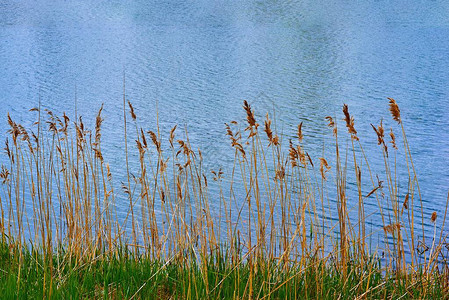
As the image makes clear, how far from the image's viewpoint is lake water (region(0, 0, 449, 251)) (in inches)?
388

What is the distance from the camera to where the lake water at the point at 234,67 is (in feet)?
32.4

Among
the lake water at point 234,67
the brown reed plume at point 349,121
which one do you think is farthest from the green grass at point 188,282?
the lake water at point 234,67

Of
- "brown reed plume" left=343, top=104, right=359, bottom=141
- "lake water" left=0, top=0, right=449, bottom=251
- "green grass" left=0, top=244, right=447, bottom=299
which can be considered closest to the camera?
"brown reed plume" left=343, top=104, right=359, bottom=141

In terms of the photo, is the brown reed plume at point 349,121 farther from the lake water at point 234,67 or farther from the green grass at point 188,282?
the lake water at point 234,67

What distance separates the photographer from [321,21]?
90.3 ft

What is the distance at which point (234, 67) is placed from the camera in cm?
1659

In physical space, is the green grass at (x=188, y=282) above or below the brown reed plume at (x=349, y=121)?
below

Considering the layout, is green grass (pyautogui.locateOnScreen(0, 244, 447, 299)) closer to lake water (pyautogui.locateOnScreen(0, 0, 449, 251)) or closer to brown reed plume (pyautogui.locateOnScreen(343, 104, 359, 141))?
brown reed plume (pyautogui.locateOnScreen(343, 104, 359, 141))

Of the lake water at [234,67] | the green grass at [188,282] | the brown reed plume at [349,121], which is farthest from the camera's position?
the lake water at [234,67]

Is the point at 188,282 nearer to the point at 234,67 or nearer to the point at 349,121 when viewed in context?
the point at 349,121

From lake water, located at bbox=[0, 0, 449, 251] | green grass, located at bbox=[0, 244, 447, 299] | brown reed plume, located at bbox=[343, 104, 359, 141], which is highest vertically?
lake water, located at bbox=[0, 0, 449, 251]

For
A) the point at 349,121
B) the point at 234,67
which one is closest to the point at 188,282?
the point at 349,121

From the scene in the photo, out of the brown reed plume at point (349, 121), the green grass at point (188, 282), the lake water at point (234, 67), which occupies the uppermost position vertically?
the lake water at point (234, 67)

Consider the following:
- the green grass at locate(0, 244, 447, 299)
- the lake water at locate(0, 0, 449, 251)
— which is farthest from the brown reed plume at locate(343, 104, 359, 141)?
the lake water at locate(0, 0, 449, 251)
